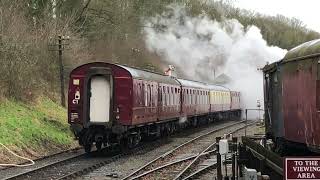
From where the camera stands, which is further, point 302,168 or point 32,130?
point 32,130

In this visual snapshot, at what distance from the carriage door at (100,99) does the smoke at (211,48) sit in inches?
1006

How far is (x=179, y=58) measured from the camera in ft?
168

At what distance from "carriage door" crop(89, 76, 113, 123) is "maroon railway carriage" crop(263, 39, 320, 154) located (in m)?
9.20

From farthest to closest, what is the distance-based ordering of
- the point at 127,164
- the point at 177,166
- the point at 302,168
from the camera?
the point at 127,164
the point at 177,166
the point at 302,168

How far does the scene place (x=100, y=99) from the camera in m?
20.2

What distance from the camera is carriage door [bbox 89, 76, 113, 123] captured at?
20.1m

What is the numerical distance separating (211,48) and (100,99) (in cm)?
3401

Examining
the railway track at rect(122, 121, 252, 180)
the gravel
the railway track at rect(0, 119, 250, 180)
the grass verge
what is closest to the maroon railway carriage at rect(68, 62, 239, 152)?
the railway track at rect(0, 119, 250, 180)

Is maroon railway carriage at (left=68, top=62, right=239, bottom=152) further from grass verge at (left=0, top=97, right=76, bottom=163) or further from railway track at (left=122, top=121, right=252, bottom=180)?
railway track at (left=122, top=121, right=252, bottom=180)

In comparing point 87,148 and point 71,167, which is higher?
point 87,148

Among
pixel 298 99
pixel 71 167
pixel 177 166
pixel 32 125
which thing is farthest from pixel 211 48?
pixel 298 99

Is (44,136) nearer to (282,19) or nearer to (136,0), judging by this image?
(136,0)

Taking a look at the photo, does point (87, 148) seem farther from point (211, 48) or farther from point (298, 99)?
point (211, 48)

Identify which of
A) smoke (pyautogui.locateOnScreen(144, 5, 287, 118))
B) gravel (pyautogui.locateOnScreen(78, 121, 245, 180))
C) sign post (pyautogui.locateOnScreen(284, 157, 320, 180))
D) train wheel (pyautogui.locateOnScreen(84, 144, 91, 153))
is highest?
smoke (pyautogui.locateOnScreen(144, 5, 287, 118))
